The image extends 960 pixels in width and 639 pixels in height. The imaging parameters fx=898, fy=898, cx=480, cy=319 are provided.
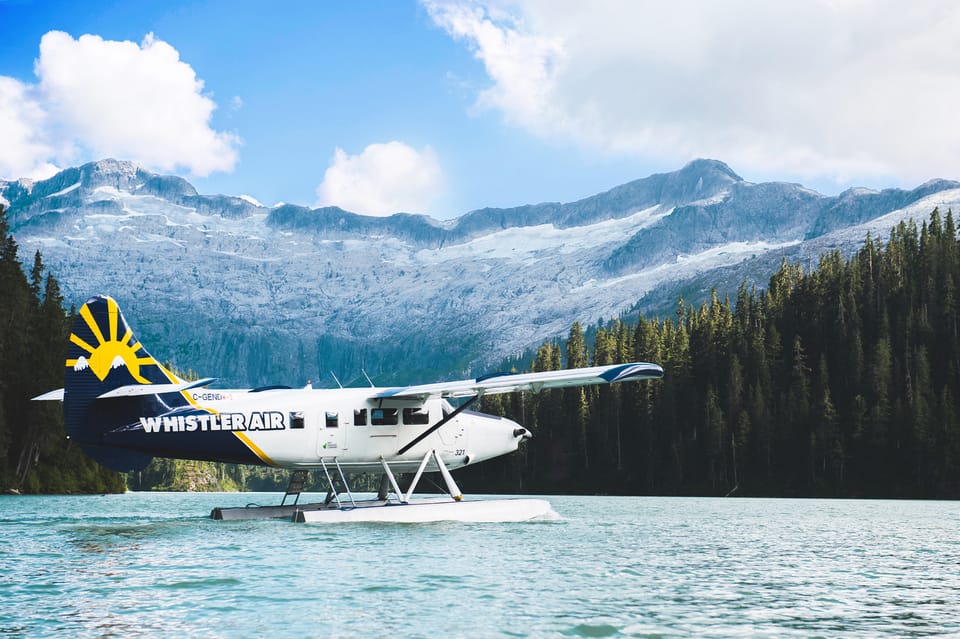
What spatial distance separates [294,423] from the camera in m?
26.5

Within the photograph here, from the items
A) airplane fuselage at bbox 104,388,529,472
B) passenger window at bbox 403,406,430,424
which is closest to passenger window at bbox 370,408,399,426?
airplane fuselage at bbox 104,388,529,472

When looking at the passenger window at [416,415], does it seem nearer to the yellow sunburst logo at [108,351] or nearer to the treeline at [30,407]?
the yellow sunburst logo at [108,351]

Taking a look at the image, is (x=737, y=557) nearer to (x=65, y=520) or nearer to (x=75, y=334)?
(x=75, y=334)

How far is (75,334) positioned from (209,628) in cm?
1590

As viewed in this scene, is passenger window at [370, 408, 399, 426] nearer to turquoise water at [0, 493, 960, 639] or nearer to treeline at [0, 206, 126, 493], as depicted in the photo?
turquoise water at [0, 493, 960, 639]

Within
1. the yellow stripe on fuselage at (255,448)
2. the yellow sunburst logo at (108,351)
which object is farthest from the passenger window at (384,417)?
the yellow sunburst logo at (108,351)

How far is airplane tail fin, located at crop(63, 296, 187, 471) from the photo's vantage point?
79.7ft

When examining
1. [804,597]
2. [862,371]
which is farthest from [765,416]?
[804,597]

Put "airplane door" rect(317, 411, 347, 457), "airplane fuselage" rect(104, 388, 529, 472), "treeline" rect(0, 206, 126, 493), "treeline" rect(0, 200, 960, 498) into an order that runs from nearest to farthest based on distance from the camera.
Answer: "airplane fuselage" rect(104, 388, 529, 472) → "airplane door" rect(317, 411, 347, 457) → "treeline" rect(0, 206, 126, 493) → "treeline" rect(0, 200, 960, 498)

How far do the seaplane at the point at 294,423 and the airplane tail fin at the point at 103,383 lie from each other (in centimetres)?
3

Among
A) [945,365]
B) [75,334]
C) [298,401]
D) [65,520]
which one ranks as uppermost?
[945,365]

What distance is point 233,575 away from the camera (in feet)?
50.0

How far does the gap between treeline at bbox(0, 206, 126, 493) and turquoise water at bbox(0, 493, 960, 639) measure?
49987mm

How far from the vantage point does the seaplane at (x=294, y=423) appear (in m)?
24.4
